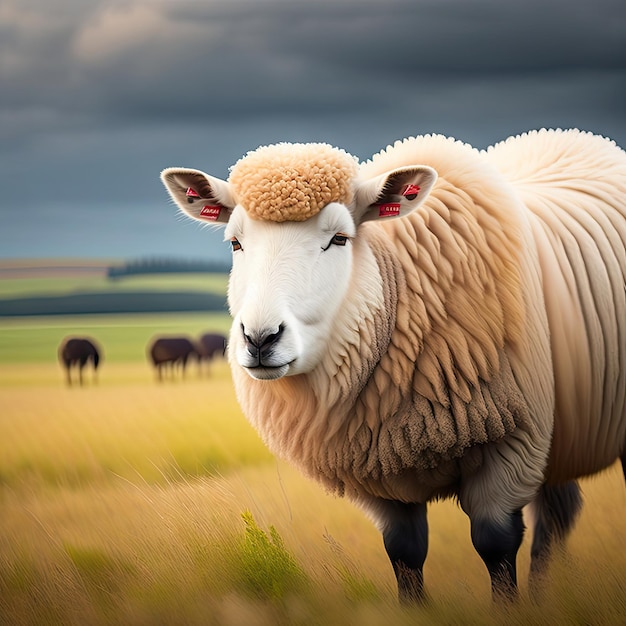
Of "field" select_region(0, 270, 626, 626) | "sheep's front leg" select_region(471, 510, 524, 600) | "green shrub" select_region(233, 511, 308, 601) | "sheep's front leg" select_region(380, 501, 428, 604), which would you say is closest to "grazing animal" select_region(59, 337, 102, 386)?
"field" select_region(0, 270, 626, 626)

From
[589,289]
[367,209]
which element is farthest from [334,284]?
[589,289]

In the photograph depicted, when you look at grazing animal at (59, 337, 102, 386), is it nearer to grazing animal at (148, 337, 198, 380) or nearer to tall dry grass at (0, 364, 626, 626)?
grazing animal at (148, 337, 198, 380)

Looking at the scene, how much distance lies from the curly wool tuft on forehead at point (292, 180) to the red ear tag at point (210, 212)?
257mm

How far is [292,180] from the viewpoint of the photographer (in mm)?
4426

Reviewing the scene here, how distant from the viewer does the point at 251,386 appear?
4.95m

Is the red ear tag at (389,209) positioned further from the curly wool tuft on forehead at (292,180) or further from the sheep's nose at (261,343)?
the sheep's nose at (261,343)

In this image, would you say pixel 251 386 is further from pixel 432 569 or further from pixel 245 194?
pixel 432 569

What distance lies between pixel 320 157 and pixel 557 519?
3.60 meters

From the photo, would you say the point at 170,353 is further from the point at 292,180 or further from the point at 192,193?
the point at 292,180

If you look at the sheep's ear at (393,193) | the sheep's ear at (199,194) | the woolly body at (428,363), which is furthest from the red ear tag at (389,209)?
the sheep's ear at (199,194)

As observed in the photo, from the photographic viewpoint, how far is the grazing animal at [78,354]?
804 inches

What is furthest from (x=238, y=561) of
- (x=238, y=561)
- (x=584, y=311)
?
(x=584, y=311)

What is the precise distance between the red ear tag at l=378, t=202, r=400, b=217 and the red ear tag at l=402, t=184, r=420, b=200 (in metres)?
0.06

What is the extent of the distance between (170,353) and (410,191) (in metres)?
19.1
